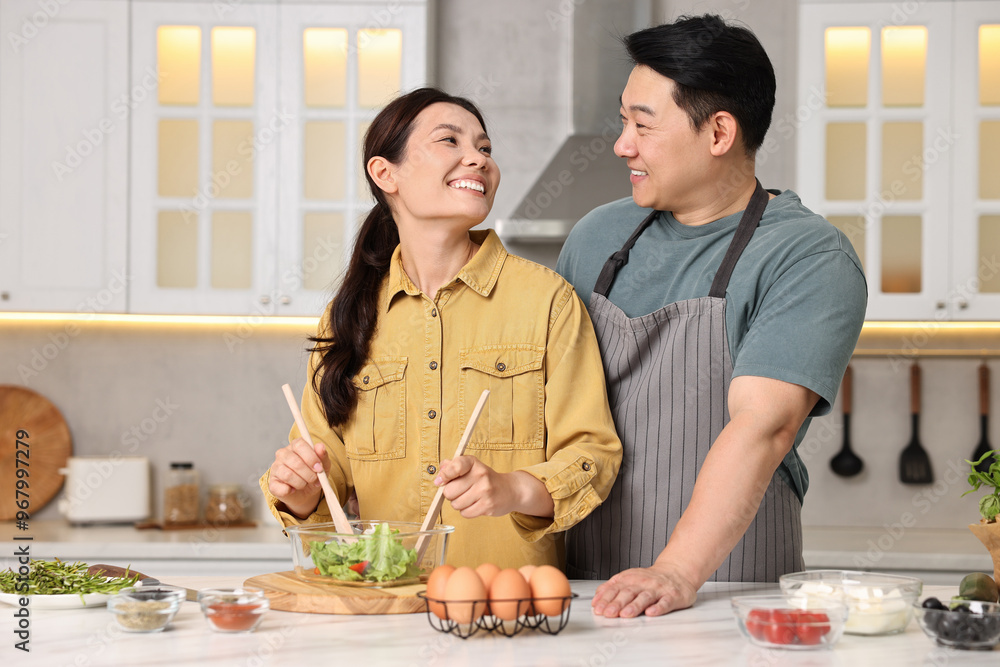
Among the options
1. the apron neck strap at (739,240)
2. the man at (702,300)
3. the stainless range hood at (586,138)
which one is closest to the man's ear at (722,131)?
the man at (702,300)

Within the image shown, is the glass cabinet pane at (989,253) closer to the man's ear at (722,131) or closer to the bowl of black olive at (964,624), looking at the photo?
the man's ear at (722,131)

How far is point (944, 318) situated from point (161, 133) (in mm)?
2630

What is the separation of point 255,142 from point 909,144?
2155 mm

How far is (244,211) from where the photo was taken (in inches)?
123

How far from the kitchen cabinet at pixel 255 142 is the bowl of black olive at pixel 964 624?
2.35 m

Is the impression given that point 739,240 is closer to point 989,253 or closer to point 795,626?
point 795,626

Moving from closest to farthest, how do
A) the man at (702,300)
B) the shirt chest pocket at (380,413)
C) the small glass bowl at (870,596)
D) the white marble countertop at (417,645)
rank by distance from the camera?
1. the white marble countertop at (417,645)
2. the small glass bowl at (870,596)
3. the man at (702,300)
4. the shirt chest pocket at (380,413)

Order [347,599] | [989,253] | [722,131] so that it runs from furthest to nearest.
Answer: [989,253] → [722,131] → [347,599]

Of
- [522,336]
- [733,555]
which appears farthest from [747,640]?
[522,336]

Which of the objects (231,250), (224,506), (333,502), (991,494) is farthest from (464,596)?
(224,506)

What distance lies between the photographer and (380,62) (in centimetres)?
311

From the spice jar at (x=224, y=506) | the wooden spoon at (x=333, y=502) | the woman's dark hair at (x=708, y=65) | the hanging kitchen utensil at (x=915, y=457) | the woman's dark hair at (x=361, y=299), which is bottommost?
the spice jar at (x=224, y=506)

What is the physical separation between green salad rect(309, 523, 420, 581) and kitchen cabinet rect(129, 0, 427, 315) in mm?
1975

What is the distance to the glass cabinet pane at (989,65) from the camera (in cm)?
302
